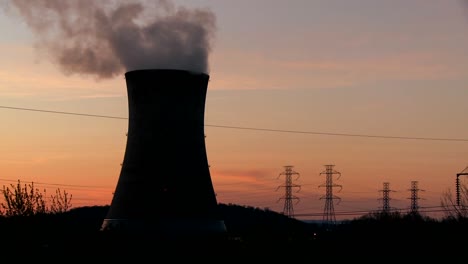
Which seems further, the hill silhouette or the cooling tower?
the cooling tower

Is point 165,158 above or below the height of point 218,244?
above

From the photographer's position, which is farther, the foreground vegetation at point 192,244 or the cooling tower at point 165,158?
the cooling tower at point 165,158

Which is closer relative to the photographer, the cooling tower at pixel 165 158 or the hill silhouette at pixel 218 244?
the hill silhouette at pixel 218 244

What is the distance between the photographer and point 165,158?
23.9 meters

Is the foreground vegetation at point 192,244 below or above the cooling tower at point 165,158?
below

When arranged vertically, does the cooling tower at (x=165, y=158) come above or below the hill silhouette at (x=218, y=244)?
above

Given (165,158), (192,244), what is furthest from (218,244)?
(165,158)

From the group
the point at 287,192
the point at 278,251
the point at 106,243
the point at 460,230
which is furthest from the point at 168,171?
the point at 287,192

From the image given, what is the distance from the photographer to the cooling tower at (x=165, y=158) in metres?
23.5

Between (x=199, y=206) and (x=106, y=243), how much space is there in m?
5.42

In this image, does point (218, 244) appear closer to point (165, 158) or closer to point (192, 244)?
point (192, 244)

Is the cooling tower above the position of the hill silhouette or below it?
above

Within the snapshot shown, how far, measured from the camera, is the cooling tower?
23.5 meters

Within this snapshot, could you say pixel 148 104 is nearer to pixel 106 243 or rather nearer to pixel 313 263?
pixel 106 243
